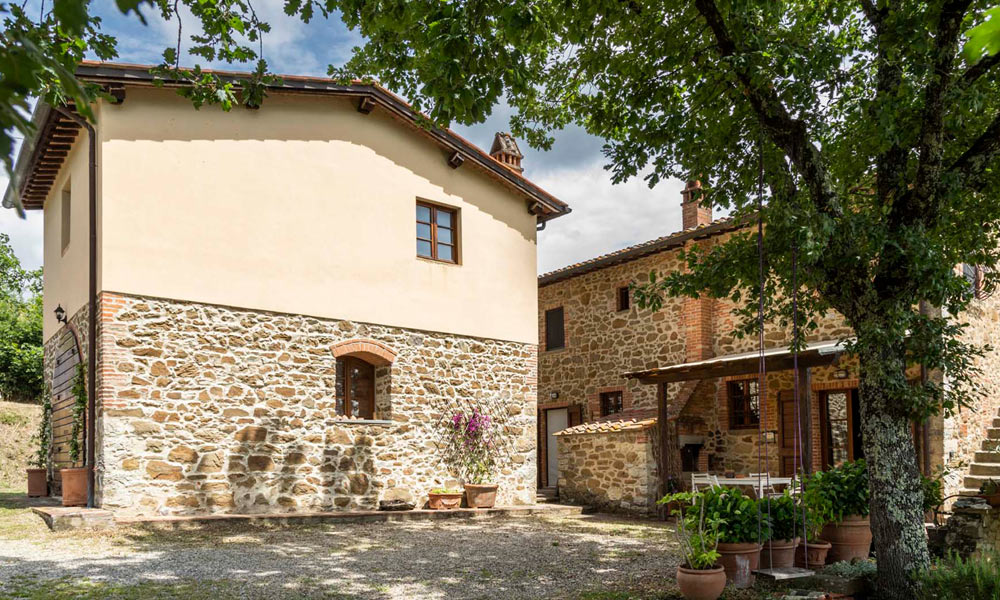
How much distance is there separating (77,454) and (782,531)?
875 cm

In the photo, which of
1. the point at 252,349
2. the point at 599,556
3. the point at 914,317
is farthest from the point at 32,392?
the point at 914,317

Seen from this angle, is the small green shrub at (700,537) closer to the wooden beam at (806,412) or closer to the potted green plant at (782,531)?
the potted green plant at (782,531)

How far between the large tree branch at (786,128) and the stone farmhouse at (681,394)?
14.3 feet

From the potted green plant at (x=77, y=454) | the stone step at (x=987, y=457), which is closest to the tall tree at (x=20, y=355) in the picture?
the potted green plant at (x=77, y=454)

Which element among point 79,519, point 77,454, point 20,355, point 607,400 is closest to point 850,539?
point 79,519

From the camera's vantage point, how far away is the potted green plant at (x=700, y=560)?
5289 mm

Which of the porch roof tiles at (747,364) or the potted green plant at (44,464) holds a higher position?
the porch roof tiles at (747,364)

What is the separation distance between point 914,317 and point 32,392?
21.7 meters

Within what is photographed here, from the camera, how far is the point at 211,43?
5.52 m

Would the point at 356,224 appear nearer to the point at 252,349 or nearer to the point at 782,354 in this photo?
the point at 252,349

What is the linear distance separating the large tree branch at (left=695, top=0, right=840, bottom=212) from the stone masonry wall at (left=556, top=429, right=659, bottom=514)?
25.1ft

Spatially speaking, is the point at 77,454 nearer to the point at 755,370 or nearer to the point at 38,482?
the point at 38,482

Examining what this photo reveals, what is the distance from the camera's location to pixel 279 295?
1062 centimetres

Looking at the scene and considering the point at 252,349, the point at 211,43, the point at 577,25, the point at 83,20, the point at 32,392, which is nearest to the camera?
the point at 83,20
